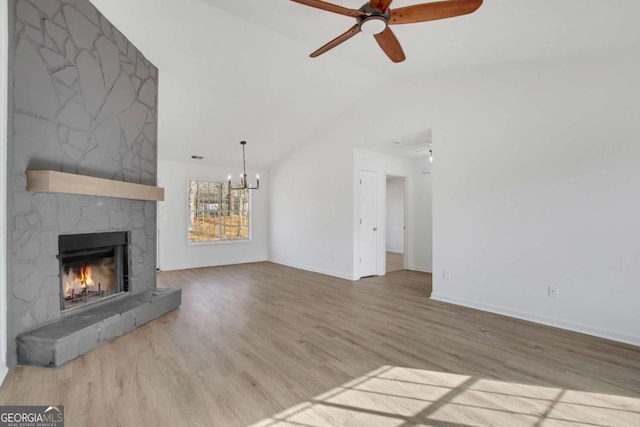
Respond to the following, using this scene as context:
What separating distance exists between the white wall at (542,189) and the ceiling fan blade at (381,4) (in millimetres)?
2408

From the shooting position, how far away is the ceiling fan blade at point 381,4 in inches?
83.7

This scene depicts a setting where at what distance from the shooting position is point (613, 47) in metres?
3.04

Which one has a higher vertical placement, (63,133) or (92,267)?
(63,133)

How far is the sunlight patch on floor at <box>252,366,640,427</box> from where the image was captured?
1854 millimetres

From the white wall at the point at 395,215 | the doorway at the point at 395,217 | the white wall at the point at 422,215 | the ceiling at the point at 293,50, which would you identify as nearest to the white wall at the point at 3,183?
the ceiling at the point at 293,50

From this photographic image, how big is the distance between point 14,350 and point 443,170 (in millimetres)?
4848

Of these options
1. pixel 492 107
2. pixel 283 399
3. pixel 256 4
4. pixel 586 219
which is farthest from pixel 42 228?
pixel 586 219

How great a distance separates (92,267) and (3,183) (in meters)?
1.33

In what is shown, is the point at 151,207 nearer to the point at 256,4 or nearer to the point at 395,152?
the point at 256,4

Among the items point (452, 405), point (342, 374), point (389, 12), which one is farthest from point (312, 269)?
point (389, 12)

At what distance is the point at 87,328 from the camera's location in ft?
8.93

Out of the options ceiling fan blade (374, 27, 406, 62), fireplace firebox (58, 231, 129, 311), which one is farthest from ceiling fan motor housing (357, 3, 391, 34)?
fireplace firebox (58, 231, 129, 311)

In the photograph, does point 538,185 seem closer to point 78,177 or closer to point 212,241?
point 78,177

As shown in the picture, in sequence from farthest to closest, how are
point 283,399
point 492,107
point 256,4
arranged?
point 492,107, point 256,4, point 283,399
